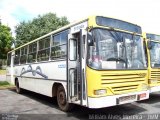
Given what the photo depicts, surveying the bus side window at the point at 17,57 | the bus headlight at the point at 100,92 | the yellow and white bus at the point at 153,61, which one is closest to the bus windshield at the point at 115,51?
the bus headlight at the point at 100,92

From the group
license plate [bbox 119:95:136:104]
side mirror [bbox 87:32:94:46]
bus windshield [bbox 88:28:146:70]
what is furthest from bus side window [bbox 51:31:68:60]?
license plate [bbox 119:95:136:104]

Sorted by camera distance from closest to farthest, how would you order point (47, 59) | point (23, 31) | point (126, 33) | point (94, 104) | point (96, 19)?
point (94, 104) → point (96, 19) → point (126, 33) → point (47, 59) → point (23, 31)

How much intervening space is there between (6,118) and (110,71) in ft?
12.3

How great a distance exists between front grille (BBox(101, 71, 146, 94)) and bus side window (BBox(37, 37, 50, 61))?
12.6 ft

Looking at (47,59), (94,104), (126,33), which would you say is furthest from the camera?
(47,59)

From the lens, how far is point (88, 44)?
7703 mm

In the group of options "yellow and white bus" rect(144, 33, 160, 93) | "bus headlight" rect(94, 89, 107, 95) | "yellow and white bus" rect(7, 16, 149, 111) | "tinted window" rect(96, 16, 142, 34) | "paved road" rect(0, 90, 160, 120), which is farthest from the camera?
"yellow and white bus" rect(144, 33, 160, 93)

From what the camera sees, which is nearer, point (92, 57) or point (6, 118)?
point (92, 57)

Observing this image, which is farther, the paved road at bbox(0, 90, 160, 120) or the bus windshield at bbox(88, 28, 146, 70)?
the paved road at bbox(0, 90, 160, 120)

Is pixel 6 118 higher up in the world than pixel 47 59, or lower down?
lower down

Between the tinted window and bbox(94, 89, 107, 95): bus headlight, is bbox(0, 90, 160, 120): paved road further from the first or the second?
the tinted window

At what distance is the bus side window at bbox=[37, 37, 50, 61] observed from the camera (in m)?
11.0

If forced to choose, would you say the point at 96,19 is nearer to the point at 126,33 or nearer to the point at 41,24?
the point at 126,33

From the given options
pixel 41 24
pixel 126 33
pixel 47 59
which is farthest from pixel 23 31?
pixel 126 33
